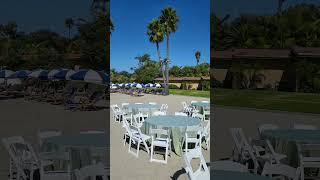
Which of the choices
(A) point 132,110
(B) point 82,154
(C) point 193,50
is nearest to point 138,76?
(C) point 193,50

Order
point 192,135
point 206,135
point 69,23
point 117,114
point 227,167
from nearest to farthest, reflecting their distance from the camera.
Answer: point 227,167 → point 192,135 → point 206,135 → point 117,114 → point 69,23

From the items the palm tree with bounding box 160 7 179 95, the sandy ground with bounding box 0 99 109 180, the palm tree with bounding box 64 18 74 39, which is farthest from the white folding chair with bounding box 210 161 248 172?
the palm tree with bounding box 64 18 74 39

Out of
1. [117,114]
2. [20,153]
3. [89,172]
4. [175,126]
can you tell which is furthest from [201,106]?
[89,172]

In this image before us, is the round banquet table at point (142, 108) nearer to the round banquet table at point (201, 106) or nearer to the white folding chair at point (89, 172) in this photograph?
the round banquet table at point (201, 106)

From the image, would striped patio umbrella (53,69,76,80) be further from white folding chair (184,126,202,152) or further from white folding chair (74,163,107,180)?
white folding chair (74,163,107,180)

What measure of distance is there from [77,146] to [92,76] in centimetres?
1235

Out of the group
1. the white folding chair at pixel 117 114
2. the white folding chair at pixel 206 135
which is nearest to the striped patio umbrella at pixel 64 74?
the white folding chair at pixel 117 114

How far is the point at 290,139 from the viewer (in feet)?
16.7

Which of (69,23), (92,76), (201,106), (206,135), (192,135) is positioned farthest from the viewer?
(69,23)

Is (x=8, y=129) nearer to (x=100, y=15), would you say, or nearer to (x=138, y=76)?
(x=100, y=15)

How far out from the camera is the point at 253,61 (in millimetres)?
29500

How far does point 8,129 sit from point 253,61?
22808mm

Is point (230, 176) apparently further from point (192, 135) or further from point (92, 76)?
point (92, 76)

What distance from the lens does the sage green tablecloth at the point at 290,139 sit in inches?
197
